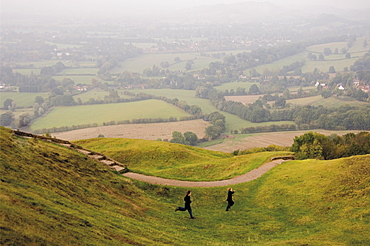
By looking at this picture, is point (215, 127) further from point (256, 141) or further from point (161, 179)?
point (161, 179)

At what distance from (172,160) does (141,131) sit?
309ft

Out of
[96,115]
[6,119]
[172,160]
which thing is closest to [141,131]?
[96,115]

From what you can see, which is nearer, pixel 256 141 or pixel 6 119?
pixel 256 141

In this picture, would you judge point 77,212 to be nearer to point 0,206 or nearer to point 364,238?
point 0,206

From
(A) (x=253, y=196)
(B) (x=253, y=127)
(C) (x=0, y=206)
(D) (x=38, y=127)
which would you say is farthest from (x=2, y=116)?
(C) (x=0, y=206)

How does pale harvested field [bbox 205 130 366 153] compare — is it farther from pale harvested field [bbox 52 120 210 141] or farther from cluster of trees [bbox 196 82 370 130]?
pale harvested field [bbox 52 120 210 141]

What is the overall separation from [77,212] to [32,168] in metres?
6.70

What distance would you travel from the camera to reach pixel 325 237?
84.1ft

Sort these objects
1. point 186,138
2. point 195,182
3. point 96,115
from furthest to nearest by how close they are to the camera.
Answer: point 96,115
point 186,138
point 195,182

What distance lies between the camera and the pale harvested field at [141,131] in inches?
5842

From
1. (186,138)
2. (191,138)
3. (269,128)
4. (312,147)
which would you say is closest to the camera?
(312,147)

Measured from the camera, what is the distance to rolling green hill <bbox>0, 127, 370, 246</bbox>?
1983 cm

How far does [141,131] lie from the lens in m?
157

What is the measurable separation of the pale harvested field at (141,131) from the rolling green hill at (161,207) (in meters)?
106
